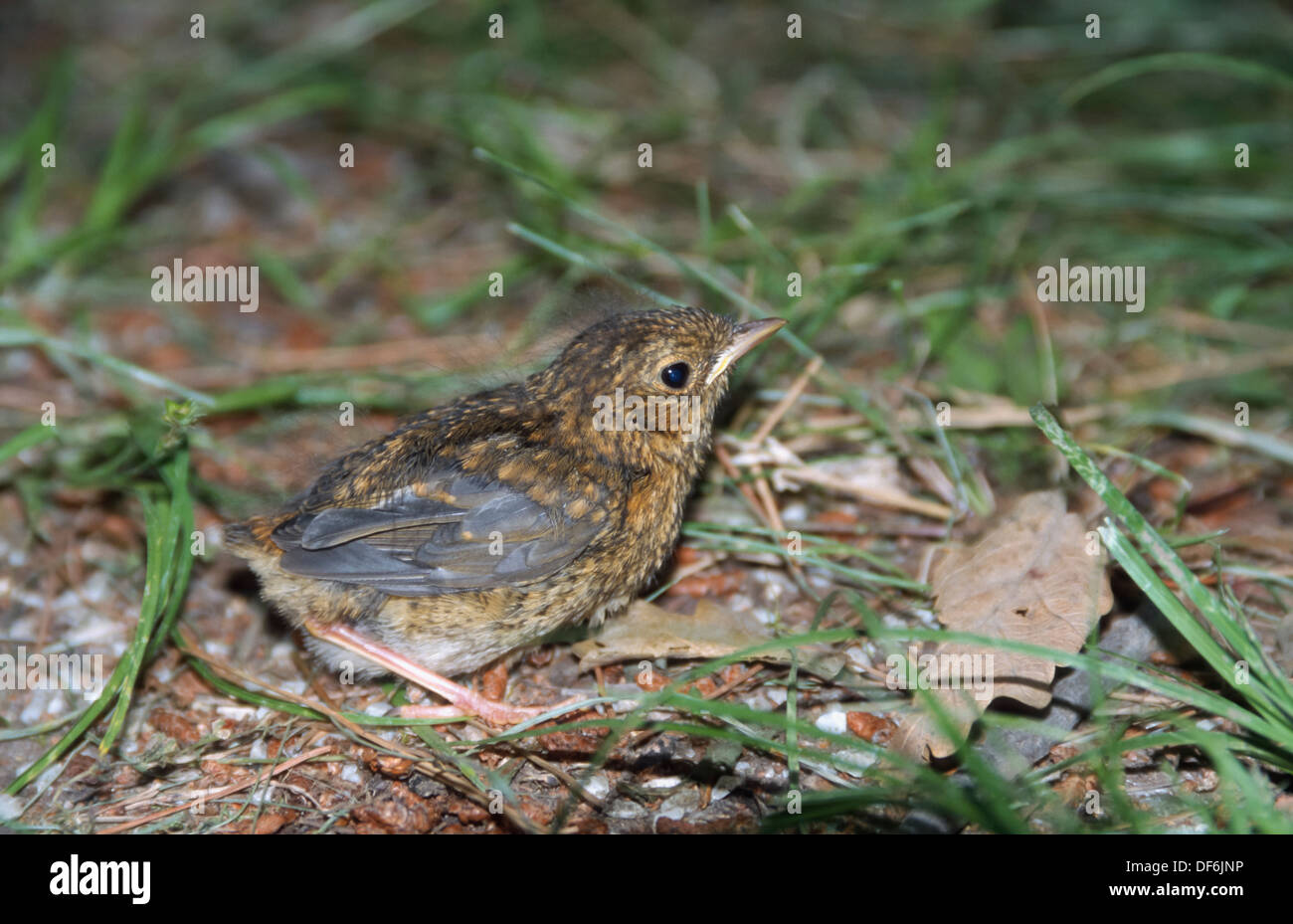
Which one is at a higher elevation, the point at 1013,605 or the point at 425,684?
the point at 1013,605

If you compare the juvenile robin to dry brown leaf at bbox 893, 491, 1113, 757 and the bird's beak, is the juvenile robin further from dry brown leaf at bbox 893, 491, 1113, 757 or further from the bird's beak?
dry brown leaf at bbox 893, 491, 1113, 757

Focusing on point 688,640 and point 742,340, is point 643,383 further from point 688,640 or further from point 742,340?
point 688,640

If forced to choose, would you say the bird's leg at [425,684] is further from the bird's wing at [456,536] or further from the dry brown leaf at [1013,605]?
the dry brown leaf at [1013,605]

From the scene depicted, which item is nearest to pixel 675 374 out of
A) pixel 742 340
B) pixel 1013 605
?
pixel 742 340

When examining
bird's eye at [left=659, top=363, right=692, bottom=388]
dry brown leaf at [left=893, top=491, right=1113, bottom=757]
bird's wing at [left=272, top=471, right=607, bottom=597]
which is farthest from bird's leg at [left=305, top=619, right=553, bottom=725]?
dry brown leaf at [left=893, top=491, right=1113, bottom=757]

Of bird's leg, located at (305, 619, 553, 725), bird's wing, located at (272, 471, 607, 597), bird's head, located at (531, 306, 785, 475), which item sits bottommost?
bird's leg, located at (305, 619, 553, 725)
